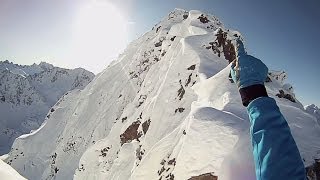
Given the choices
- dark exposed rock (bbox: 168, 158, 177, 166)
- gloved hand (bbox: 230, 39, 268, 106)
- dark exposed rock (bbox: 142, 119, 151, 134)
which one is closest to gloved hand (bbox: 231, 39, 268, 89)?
gloved hand (bbox: 230, 39, 268, 106)

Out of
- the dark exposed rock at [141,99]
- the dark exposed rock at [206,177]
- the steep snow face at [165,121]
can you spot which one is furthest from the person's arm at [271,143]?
the dark exposed rock at [141,99]

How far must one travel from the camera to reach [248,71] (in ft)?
6.48

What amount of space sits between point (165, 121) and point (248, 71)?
2557cm

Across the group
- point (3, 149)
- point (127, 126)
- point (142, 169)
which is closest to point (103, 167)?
point (127, 126)

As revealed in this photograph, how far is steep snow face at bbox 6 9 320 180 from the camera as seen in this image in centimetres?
1277

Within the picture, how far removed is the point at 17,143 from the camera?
284 feet

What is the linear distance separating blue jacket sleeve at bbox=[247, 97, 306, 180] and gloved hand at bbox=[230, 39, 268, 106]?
0.48 ft

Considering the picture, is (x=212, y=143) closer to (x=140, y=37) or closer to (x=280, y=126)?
(x=280, y=126)

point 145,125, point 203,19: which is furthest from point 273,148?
point 203,19

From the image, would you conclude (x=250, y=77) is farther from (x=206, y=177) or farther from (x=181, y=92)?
(x=181, y=92)

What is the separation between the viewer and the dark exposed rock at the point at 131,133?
126ft

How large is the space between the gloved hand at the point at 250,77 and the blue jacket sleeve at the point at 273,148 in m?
0.15

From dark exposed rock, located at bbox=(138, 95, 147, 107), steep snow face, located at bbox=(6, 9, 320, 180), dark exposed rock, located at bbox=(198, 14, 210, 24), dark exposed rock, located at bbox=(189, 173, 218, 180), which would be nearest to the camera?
dark exposed rock, located at bbox=(189, 173, 218, 180)

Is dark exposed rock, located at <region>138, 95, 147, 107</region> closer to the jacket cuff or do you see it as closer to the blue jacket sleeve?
the jacket cuff
